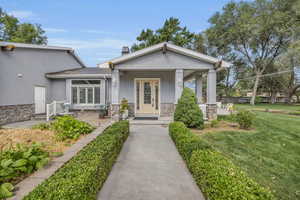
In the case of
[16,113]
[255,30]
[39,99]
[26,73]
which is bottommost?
[16,113]

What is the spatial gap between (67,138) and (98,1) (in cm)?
1317

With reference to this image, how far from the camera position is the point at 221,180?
2033mm

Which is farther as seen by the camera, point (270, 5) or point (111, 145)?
point (270, 5)

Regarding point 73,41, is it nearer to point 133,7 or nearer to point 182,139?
point 133,7

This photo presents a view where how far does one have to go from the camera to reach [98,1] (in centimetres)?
1314

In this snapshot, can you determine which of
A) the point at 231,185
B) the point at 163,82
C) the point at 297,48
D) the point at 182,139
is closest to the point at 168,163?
the point at 182,139

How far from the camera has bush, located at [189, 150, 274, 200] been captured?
1.77 metres

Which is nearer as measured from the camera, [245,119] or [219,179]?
[219,179]

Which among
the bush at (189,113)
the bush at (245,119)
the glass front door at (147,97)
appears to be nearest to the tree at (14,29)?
the glass front door at (147,97)

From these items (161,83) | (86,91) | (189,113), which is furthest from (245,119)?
(86,91)

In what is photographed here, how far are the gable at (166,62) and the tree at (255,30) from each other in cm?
1866

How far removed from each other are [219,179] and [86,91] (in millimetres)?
10912

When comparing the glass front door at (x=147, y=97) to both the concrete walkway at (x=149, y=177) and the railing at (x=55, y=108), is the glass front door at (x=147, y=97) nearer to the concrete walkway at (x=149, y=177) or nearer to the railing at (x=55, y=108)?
the concrete walkway at (x=149, y=177)

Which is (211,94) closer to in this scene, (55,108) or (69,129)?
(69,129)
